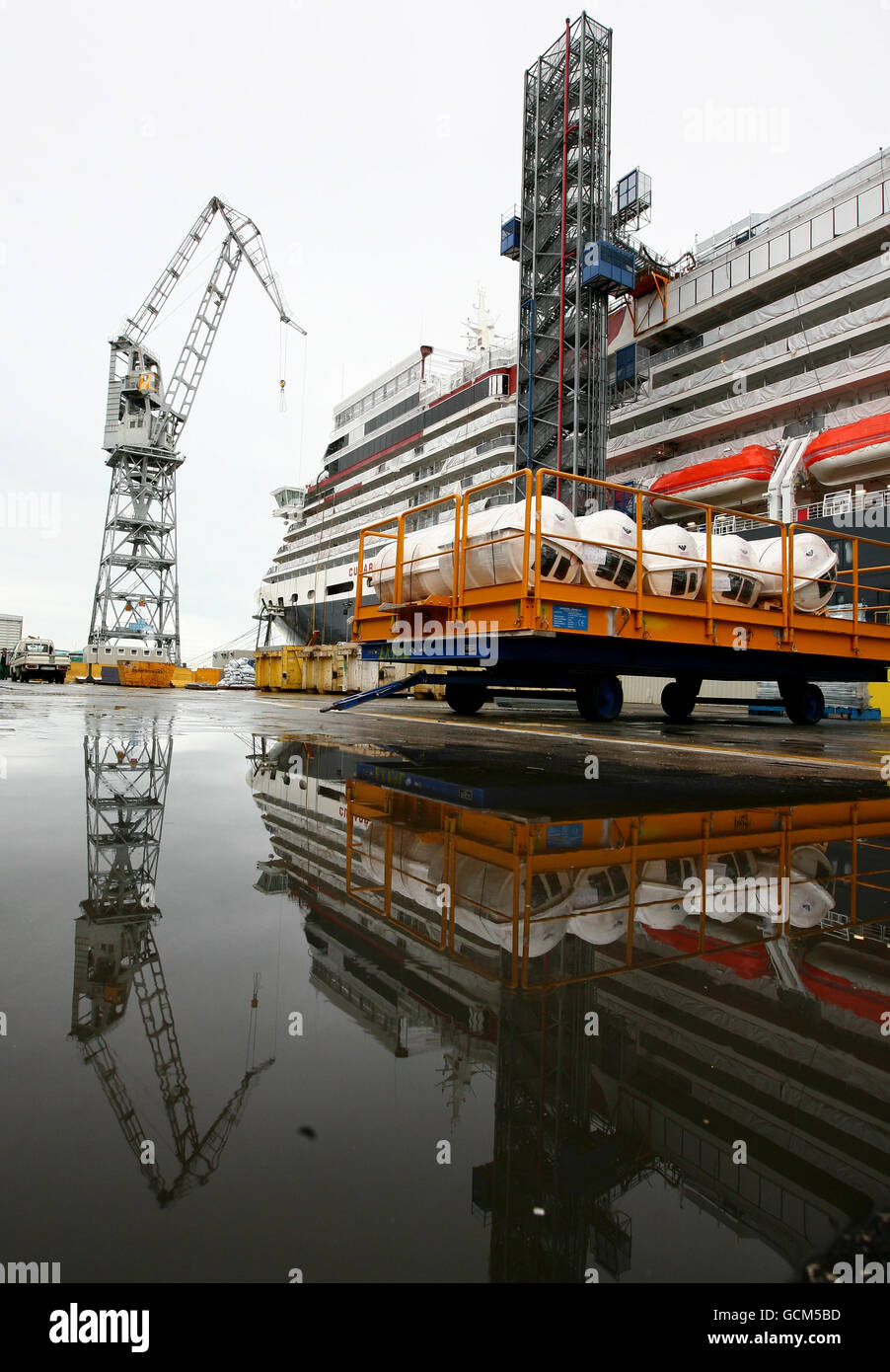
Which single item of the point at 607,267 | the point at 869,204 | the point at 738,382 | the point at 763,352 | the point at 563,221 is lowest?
the point at 738,382

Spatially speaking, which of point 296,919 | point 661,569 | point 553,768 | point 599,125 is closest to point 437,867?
point 296,919

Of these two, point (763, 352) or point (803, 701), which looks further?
point (763, 352)

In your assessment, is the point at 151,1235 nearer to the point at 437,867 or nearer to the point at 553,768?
the point at 437,867

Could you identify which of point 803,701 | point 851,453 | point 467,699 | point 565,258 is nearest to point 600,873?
point 467,699

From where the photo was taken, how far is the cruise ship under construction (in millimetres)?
23844

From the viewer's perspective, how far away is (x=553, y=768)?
5641mm

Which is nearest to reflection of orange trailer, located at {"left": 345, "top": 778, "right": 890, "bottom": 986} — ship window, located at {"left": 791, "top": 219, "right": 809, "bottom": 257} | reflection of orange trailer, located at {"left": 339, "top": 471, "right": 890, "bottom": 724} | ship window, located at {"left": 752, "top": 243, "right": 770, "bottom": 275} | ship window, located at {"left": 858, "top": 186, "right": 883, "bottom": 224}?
reflection of orange trailer, located at {"left": 339, "top": 471, "right": 890, "bottom": 724}

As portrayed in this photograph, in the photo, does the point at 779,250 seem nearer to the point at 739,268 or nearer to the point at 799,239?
the point at 799,239

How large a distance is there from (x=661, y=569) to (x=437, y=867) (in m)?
7.29

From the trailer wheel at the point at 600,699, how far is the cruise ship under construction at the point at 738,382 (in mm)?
14705

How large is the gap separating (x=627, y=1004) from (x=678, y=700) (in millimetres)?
11671

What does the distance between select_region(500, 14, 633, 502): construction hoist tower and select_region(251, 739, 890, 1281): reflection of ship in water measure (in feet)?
87.8

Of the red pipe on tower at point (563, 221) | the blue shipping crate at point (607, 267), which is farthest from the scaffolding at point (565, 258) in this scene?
the blue shipping crate at point (607, 267)

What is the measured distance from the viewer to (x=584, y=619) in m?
8.03
